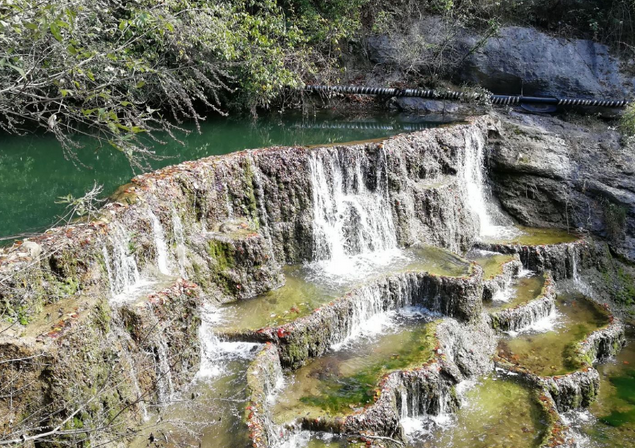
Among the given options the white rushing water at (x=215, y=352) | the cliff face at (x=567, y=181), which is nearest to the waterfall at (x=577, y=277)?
the cliff face at (x=567, y=181)

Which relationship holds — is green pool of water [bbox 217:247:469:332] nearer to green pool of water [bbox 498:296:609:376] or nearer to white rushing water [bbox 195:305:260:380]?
white rushing water [bbox 195:305:260:380]

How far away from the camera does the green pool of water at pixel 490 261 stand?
9570 millimetres

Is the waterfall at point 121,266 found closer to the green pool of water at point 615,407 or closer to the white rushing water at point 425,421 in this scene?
the white rushing water at point 425,421

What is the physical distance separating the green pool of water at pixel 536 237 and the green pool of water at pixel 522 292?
0.98 metres

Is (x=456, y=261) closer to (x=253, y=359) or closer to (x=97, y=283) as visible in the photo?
(x=253, y=359)

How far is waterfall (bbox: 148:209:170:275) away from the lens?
24.8ft

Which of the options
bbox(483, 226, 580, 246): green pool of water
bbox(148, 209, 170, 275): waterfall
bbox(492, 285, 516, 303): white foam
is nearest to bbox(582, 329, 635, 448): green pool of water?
bbox(492, 285, 516, 303): white foam

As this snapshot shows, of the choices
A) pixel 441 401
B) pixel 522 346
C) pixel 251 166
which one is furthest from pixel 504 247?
pixel 251 166

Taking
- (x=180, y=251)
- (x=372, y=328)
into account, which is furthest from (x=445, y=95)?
(x=180, y=251)

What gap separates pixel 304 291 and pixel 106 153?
726 centimetres

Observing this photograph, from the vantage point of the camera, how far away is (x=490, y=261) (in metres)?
10.1

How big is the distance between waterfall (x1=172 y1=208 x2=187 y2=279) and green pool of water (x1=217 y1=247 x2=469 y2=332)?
36.1 inches

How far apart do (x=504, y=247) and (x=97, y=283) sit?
25.7 ft

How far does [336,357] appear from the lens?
734 centimetres
